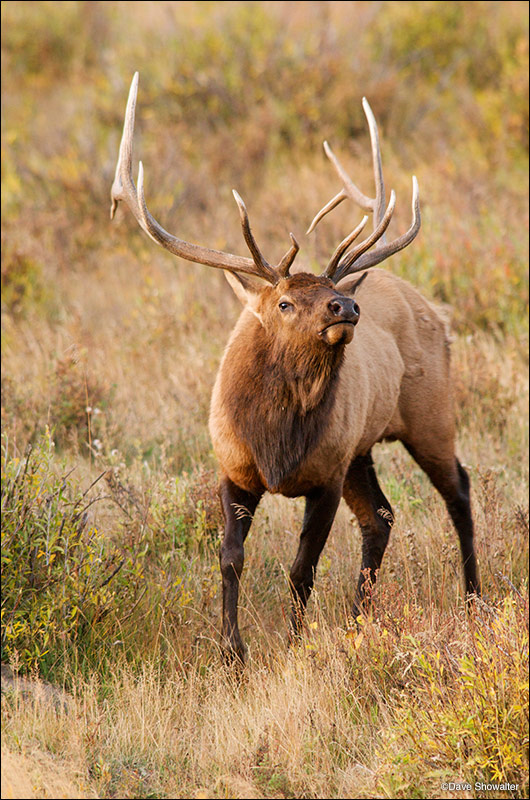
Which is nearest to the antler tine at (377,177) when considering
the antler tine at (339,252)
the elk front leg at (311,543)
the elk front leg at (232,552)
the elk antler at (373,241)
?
the elk antler at (373,241)

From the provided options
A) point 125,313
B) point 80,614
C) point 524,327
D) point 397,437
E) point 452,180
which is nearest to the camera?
point 80,614

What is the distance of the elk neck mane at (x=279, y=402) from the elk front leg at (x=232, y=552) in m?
0.26

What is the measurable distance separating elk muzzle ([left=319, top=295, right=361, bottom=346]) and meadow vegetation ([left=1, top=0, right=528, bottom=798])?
120 cm

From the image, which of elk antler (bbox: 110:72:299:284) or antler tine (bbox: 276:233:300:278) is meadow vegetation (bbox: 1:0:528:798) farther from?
antler tine (bbox: 276:233:300:278)

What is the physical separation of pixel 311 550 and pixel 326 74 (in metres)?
10.6

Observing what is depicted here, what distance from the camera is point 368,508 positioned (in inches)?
215

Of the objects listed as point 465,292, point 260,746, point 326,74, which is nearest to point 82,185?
point 326,74

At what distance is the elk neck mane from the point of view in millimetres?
4363

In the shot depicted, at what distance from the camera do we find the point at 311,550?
15.1ft

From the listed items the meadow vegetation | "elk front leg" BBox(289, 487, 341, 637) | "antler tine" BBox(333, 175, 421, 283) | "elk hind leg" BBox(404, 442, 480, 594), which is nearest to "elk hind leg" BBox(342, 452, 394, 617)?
the meadow vegetation

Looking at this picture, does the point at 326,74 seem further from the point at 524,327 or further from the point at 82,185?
the point at 524,327

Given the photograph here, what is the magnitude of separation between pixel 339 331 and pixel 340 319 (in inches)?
2.4

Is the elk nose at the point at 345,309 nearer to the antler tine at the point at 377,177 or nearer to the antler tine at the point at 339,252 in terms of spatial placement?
the antler tine at the point at 339,252

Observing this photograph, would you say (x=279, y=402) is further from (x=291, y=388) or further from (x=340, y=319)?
(x=340, y=319)
